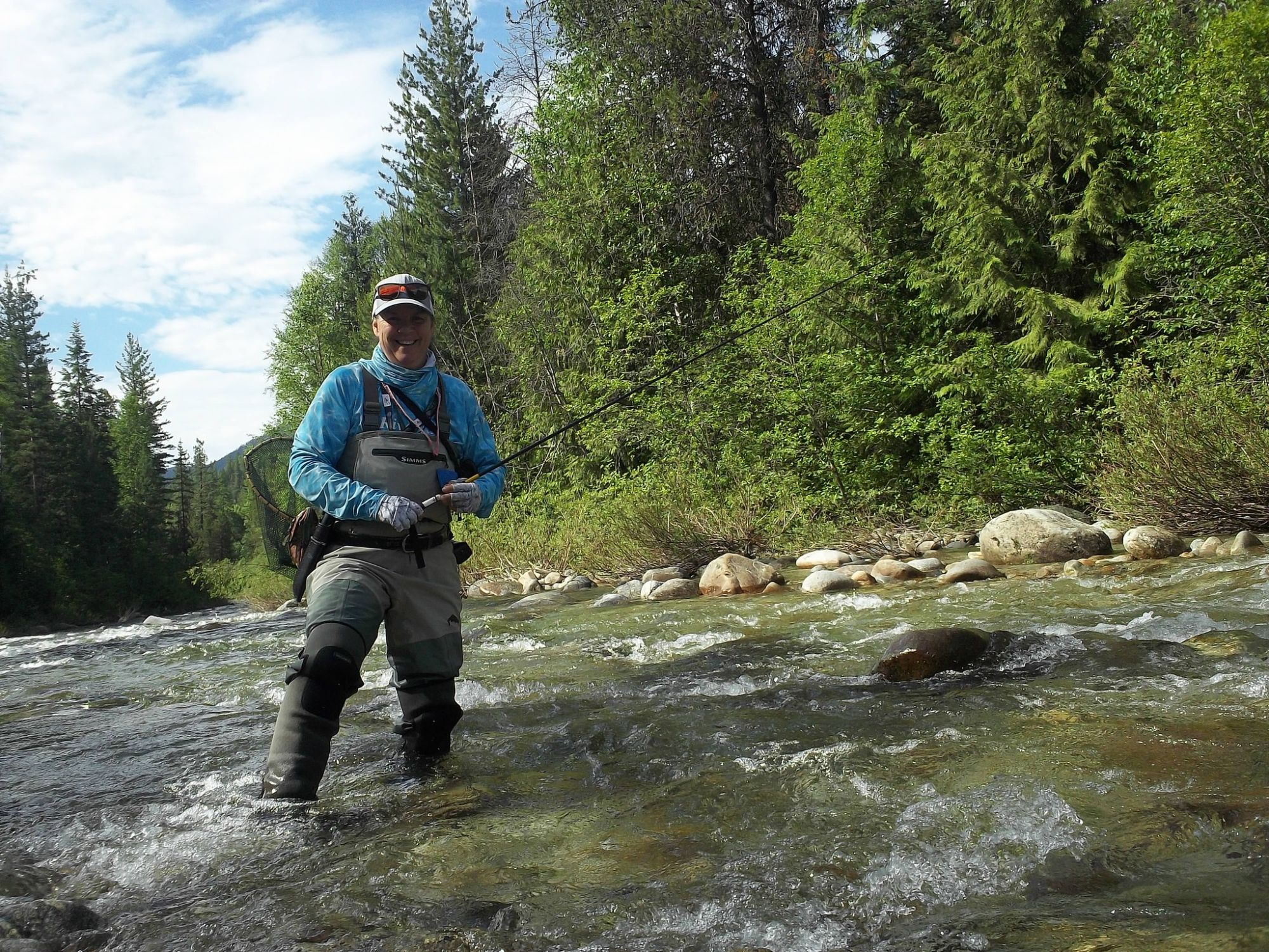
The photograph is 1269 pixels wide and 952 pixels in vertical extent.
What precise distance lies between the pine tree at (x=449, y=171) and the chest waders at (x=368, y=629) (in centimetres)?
2638

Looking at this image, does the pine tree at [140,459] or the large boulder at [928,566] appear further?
the pine tree at [140,459]

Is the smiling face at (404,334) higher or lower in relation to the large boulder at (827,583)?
higher

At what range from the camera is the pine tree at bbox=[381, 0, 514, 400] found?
2973cm

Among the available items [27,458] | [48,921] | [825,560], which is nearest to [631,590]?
[825,560]

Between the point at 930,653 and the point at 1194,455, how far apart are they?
5837 mm

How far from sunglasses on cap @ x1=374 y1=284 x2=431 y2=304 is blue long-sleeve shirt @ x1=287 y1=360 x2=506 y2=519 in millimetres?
299

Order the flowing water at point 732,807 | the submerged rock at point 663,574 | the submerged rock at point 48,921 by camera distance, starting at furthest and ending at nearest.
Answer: the submerged rock at point 663,574
the submerged rock at point 48,921
the flowing water at point 732,807

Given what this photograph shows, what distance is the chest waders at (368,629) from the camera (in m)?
3.42

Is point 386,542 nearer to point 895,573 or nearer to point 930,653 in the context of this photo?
point 930,653

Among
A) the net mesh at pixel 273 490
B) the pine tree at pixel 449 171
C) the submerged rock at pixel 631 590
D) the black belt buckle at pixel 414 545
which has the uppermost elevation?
the pine tree at pixel 449 171

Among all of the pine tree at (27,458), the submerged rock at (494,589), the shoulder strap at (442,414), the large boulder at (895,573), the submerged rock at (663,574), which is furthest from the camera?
the pine tree at (27,458)

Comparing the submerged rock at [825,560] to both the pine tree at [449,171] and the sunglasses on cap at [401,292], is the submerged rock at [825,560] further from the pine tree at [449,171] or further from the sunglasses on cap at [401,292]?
the pine tree at [449,171]

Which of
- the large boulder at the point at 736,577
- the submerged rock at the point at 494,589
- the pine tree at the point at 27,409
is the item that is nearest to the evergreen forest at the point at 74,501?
the pine tree at the point at 27,409

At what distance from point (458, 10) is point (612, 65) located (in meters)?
13.4
